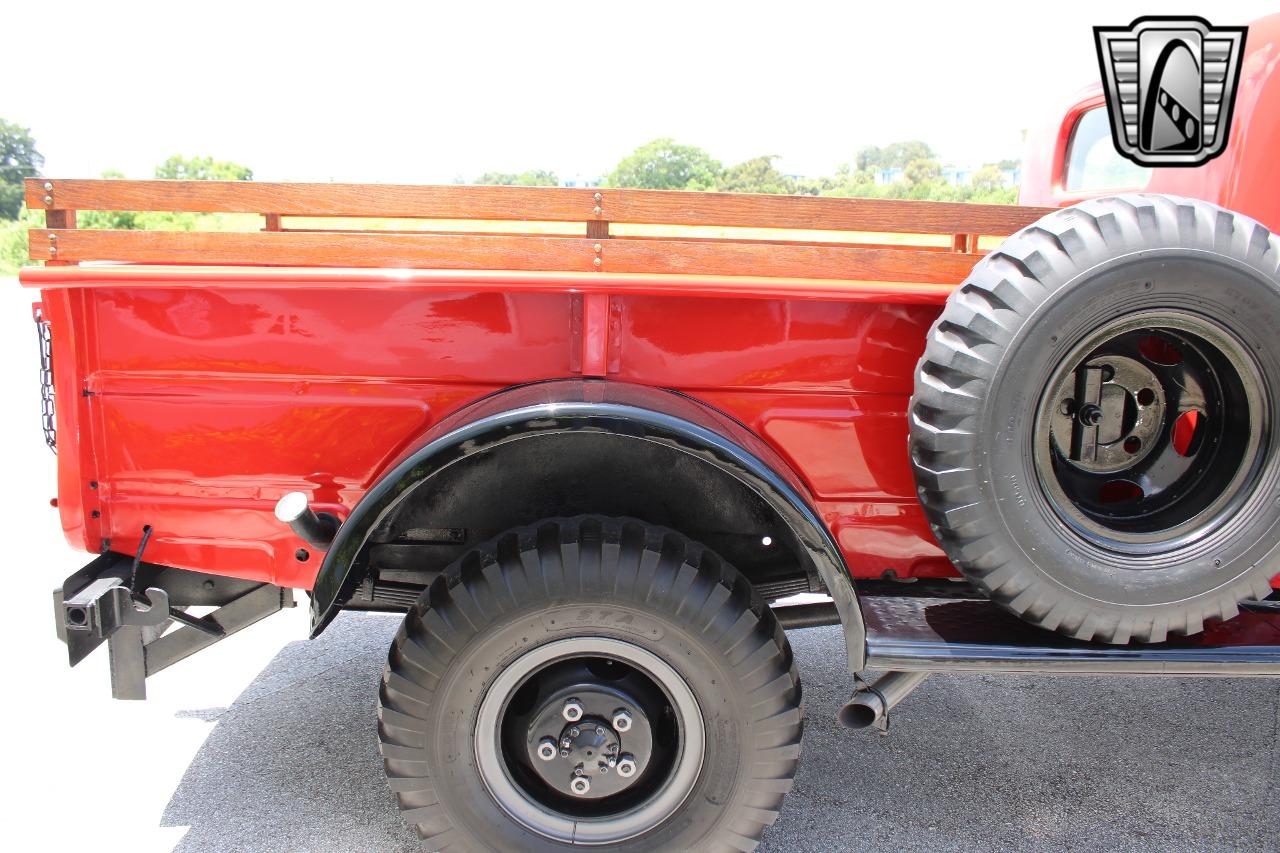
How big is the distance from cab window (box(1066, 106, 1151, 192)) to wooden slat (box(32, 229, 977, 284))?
149 centimetres

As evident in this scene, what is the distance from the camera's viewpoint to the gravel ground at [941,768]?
93.5 inches

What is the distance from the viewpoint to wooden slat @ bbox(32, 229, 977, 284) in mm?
1970

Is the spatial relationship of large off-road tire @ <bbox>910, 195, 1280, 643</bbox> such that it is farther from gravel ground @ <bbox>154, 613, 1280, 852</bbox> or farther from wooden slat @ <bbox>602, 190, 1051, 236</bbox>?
gravel ground @ <bbox>154, 613, 1280, 852</bbox>

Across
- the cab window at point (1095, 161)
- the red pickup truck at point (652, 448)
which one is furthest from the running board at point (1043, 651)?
the cab window at point (1095, 161)

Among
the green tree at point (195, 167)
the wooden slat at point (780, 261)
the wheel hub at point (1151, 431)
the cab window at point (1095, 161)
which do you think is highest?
the green tree at point (195, 167)

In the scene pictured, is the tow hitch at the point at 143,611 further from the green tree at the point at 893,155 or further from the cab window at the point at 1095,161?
the green tree at the point at 893,155

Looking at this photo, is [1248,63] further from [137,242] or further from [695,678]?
[137,242]

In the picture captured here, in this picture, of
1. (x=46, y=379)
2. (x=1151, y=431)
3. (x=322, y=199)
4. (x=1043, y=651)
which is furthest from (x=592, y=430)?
(x=46, y=379)

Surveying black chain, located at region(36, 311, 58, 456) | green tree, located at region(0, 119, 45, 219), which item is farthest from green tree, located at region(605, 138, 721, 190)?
black chain, located at region(36, 311, 58, 456)

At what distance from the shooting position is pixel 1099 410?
84.4 inches

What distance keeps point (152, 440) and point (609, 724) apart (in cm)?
138

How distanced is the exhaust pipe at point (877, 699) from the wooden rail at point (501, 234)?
97 cm

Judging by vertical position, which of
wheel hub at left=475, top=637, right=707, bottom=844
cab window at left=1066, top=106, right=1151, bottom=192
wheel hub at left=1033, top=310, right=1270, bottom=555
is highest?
cab window at left=1066, top=106, right=1151, bottom=192

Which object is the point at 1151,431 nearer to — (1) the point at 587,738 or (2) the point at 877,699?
(2) the point at 877,699
